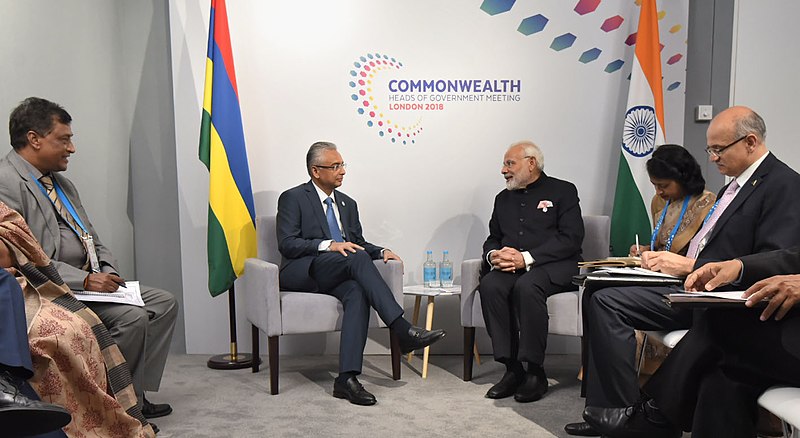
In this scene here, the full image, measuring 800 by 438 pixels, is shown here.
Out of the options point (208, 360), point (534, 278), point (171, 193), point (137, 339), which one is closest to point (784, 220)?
point (534, 278)

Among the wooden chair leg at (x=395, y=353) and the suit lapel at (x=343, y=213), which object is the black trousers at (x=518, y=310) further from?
the suit lapel at (x=343, y=213)

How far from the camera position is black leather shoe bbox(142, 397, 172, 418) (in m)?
3.45

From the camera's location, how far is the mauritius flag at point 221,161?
434 centimetres

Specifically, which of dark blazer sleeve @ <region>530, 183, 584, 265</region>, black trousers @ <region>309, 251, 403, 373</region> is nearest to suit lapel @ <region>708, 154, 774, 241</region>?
dark blazer sleeve @ <region>530, 183, 584, 265</region>

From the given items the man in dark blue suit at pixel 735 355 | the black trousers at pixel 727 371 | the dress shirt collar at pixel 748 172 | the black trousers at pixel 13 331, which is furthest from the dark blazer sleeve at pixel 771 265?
the black trousers at pixel 13 331

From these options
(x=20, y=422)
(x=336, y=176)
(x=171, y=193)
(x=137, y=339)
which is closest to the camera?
(x=20, y=422)

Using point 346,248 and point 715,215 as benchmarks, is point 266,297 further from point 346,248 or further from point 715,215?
point 715,215

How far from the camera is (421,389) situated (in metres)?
3.94

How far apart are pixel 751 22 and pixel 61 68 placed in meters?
4.26

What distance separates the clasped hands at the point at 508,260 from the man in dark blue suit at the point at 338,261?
20.5 inches

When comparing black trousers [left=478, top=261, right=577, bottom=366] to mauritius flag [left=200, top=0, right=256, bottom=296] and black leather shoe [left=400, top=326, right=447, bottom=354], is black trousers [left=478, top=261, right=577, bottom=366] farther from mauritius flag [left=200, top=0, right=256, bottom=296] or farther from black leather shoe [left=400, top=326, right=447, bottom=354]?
A: mauritius flag [left=200, top=0, right=256, bottom=296]

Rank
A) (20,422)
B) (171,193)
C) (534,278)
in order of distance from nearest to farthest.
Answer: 1. (20,422)
2. (534,278)
3. (171,193)

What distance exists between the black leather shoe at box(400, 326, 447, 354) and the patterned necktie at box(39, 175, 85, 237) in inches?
66.6

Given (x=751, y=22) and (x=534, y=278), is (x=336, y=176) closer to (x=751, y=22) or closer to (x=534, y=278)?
(x=534, y=278)
